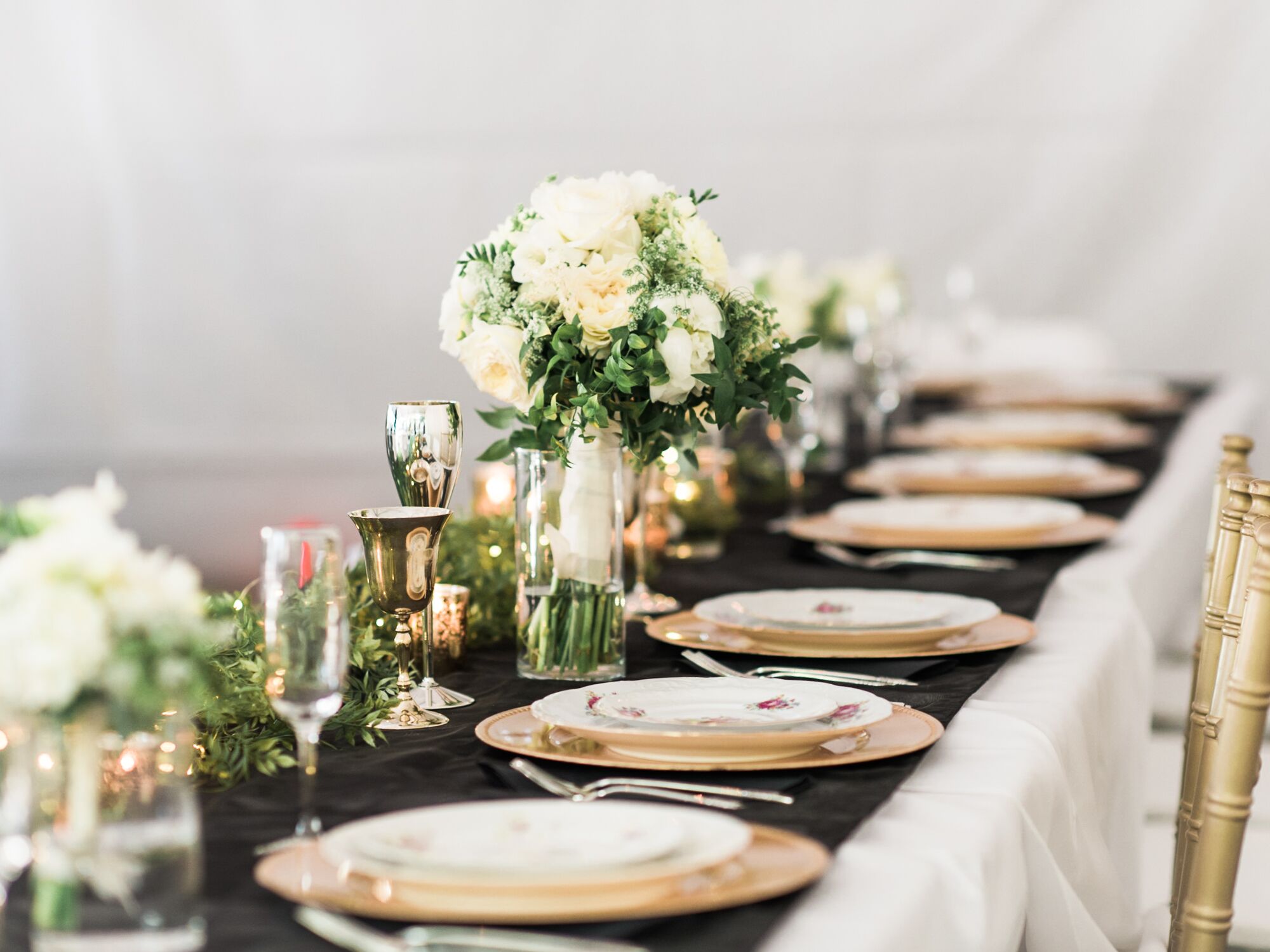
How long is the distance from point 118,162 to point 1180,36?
5211 millimetres

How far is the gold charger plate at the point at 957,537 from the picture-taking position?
6.51ft

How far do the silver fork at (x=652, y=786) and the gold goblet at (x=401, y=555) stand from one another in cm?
19

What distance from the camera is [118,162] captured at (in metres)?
7.52

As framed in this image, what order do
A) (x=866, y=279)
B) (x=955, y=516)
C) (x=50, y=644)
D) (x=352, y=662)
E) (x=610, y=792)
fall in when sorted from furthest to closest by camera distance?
1. (x=866, y=279)
2. (x=955, y=516)
3. (x=352, y=662)
4. (x=610, y=792)
5. (x=50, y=644)

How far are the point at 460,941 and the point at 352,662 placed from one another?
565mm

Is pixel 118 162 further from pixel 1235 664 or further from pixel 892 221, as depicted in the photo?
pixel 1235 664

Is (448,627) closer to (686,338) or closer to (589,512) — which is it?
(589,512)

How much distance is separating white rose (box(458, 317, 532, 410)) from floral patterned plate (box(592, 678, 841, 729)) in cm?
29

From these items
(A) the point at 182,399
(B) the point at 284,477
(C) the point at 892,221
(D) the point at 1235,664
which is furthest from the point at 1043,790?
(A) the point at 182,399

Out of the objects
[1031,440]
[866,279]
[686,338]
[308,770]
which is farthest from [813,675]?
[866,279]

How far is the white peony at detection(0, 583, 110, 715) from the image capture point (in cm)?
71

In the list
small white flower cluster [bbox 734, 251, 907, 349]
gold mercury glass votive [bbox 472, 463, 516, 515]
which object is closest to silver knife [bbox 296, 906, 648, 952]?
gold mercury glass votive [bbox 472, 463, 516, 515]

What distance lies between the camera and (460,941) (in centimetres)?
73

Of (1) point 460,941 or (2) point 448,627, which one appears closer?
(1) point 460,941
